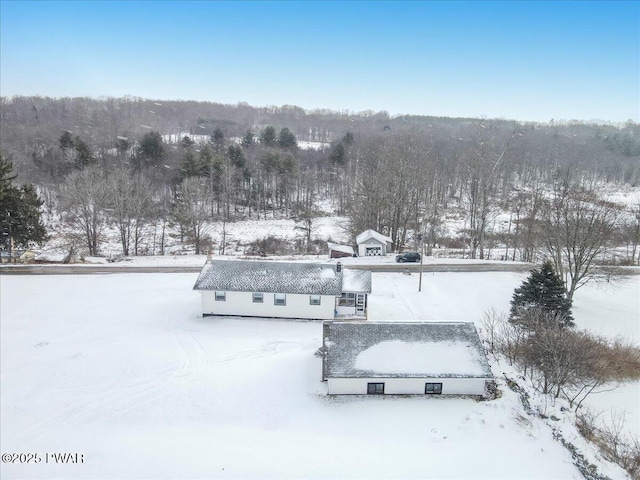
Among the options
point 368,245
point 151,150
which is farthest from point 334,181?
point 368,245

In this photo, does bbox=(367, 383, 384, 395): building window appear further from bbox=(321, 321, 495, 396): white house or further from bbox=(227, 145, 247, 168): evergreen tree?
bbox=(227, 145, 247, 168): evergreen tree

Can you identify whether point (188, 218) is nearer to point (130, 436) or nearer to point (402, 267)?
point (402, 267)

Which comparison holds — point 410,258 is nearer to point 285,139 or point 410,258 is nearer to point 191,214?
point 191,214

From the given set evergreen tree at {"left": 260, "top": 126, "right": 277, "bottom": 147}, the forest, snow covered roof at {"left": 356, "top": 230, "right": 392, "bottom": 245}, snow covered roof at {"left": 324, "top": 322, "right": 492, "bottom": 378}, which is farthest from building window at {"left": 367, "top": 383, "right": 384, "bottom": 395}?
evergreen tree at {"left": 260, "top": 126, "right": 277, "bottom": 147}

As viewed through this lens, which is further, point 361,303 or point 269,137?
point 269,137

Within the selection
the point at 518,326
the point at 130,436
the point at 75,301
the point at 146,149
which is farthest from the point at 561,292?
the point at 146,149

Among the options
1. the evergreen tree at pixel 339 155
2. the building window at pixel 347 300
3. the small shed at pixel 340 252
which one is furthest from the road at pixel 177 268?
the evergreen tree at pixel 339 155
